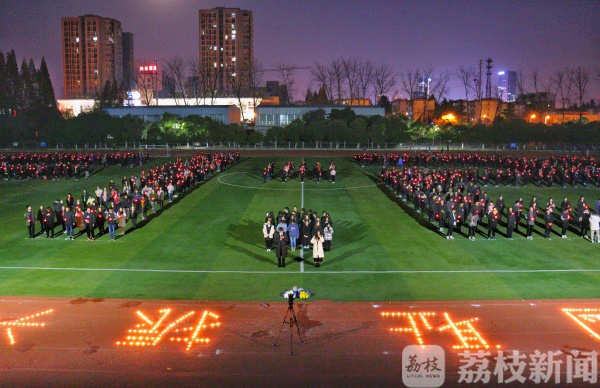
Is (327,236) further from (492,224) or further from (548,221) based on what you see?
(548,221)

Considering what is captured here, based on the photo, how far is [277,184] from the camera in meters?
39.6

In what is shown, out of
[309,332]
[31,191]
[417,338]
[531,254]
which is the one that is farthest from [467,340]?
[31,191]

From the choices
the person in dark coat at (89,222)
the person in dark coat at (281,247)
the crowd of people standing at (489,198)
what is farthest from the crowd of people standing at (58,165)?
the person in dark coat at (281,247)

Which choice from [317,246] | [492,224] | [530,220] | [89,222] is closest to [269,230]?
[317,246]

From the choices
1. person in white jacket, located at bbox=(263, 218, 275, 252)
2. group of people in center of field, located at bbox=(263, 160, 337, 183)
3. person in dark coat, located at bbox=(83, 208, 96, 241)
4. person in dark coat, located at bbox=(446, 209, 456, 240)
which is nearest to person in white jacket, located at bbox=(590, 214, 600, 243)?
person in dark coat, located at bbox=(446, 209, 456, 240)

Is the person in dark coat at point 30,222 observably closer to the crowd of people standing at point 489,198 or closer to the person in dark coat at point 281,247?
the person in dark coat at point 281,247

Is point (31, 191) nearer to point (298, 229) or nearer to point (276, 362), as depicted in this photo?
point (298, 229)

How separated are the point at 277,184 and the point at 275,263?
67.4ft

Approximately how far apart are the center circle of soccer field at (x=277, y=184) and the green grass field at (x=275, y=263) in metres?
7.43

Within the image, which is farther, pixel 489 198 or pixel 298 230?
pixel 489 198

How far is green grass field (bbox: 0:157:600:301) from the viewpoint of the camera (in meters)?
16.1

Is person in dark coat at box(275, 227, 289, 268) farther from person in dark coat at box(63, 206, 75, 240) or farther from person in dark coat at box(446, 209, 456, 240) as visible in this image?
person in dark coat at box(63, 206, 75, 240)

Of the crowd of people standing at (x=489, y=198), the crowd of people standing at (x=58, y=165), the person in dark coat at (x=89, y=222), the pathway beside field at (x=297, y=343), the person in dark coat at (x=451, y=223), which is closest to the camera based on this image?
the pathway beside field at (x=297, y=343)

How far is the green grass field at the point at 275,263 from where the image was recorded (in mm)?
16078
